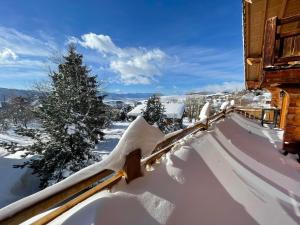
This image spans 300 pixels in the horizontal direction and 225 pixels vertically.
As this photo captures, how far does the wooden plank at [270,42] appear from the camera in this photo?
3.42m

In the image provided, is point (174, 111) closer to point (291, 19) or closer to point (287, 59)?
point (287, 59)

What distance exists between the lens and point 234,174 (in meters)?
3.57

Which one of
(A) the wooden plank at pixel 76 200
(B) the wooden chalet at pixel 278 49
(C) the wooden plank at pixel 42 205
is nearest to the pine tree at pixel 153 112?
(B) the wooden chalet at pixel 278 49

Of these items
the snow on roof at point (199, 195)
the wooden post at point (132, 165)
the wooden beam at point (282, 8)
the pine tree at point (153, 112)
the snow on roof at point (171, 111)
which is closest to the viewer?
the snow on roof at point (199, 195)

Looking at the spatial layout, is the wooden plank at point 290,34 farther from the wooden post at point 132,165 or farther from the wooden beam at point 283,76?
the wooden post at point 132,165

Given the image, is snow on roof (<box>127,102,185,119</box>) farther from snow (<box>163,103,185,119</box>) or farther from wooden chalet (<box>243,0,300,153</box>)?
wooden chalet (<box>243,0,300,153</box>)

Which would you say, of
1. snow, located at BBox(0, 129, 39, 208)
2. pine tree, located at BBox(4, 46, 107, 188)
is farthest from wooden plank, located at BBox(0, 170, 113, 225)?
snow, located at BBox(0, 129, 39, 208)

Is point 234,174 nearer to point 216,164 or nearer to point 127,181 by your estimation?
point 216,164

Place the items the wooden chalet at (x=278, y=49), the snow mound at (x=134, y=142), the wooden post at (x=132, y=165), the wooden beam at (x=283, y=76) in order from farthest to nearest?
the wooden beam at (x=283, y=76) → the wooden chalet at (x=278, y=49) → the wooden post at (x=132, y=165) → the snow mound at (x=134, y=142)

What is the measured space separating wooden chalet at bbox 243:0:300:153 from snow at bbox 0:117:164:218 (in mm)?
2576

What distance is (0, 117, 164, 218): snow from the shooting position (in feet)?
4.03

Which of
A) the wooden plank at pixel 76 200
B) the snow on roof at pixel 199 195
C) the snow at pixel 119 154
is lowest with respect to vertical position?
the snow on roof at pixel 199 195

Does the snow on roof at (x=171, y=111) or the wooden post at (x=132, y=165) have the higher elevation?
the wooden post at (x=132, y=165)

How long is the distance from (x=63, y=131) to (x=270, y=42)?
30.1 feet
